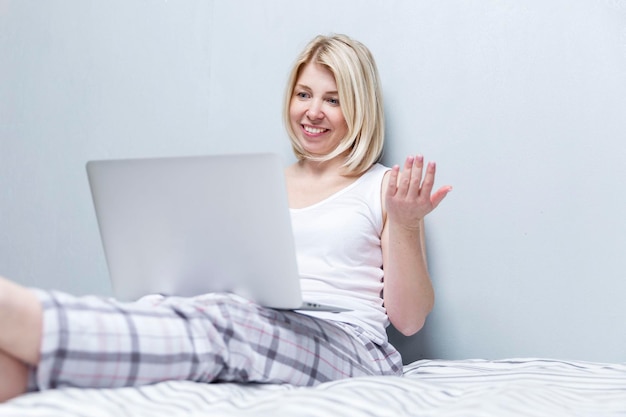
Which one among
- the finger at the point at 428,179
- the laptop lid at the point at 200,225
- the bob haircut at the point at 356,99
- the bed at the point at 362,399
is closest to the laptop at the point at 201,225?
the laptop lid at the point at 200,225

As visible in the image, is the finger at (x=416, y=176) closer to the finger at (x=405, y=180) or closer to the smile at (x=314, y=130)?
the finger at (x=405, y=180)

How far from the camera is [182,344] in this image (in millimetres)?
1006

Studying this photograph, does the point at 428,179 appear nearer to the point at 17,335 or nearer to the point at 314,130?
the point at 314,130

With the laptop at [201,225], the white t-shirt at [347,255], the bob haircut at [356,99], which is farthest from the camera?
the bob haircut at [356,99]

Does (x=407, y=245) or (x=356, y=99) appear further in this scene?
(x=356, y=99)

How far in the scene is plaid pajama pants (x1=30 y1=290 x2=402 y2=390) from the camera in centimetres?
91

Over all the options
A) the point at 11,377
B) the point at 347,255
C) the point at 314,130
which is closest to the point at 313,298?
the point at 347,255

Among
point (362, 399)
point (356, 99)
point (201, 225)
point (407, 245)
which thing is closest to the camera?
point (362, 399)

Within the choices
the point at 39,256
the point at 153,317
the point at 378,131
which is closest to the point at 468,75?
the point at 378,131

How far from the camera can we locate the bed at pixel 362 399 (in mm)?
874

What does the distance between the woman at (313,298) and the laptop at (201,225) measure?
4cm

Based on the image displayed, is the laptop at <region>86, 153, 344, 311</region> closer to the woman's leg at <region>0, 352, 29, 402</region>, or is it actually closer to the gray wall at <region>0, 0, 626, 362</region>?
Result: the woman's leg at <region>0, 352, 29, 402</region>

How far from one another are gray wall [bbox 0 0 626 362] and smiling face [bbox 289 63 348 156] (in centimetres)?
14

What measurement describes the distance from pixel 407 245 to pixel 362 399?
45 centimetres
